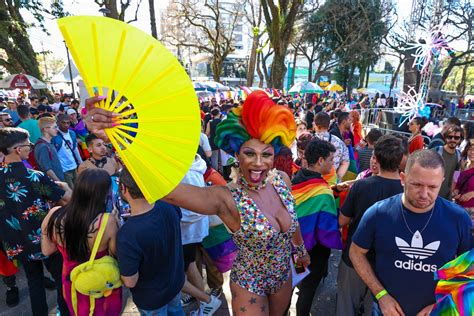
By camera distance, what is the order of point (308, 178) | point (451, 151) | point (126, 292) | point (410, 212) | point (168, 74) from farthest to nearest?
1. point (451, 151)
2. point (126, 292)
3. point (308, 178)
4. point (410, 212)
5. point (168, 74)

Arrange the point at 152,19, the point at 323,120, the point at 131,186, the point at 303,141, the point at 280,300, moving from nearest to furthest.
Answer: the point at 131,186 → the point at 280,300 → the point at 303,141 → the point at 323,120 → the point at 152,19

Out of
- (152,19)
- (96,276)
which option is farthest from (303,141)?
(152,19)

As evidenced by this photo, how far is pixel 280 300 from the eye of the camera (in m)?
2.11

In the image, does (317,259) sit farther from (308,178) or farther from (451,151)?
(451,151)

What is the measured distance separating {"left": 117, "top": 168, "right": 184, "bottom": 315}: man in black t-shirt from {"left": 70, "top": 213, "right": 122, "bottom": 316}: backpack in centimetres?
7

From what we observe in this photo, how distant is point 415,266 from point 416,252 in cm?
9

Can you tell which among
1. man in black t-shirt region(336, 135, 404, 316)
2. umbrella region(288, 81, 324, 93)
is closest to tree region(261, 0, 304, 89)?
umbrella region(288, 81, 324, 93)

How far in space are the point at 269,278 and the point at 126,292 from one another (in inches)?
88.1

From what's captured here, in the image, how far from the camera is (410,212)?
178 centimetres

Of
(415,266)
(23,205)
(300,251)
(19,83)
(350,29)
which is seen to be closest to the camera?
(415,266)

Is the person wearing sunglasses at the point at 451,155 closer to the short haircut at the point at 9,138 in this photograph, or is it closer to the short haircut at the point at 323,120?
the short haircut at the point at 323,120

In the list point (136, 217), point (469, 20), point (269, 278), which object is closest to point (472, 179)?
point (269, 278)

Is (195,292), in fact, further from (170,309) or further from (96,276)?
(96,276)

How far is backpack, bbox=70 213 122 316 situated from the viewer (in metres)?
1.88
